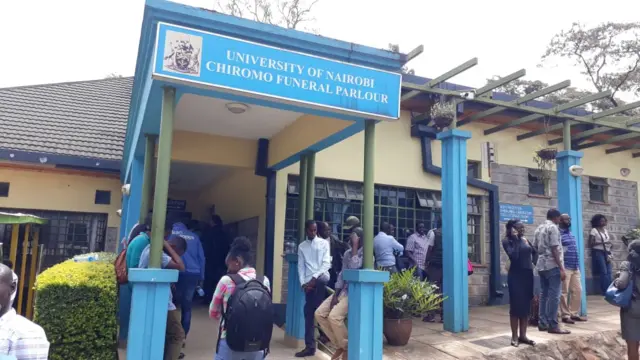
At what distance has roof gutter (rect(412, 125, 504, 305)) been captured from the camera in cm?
1020

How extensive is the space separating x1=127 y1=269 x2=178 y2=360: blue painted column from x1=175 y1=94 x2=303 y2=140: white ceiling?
7.17 feet

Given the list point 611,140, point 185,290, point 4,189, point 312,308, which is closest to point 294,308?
point 312,308

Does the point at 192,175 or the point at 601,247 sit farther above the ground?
the point at 192,175

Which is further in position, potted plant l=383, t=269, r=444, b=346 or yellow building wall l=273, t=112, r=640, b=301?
yellow building wall l=273, t=112, r=640, b=301

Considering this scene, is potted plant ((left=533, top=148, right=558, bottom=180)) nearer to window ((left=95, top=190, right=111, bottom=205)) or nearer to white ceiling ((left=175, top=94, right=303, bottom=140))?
white ceiling ((left=175, top=94, right=303, bottom=140))

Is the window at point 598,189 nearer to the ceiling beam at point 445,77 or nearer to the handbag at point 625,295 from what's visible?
the ceiling beam at point 445,77

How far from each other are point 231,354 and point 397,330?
3327mm

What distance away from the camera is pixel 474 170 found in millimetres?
11000

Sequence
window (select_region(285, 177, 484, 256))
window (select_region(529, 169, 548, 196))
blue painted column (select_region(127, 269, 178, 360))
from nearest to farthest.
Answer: blue painted column (select_region(127, 269, 178, 360))
window (select_region(285, 177, 484, 256))
window (select_region(529, 169, 548, 196))

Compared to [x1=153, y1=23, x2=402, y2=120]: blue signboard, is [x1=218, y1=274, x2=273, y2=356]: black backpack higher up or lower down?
lower down

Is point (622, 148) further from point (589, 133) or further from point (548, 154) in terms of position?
point (548, 154)

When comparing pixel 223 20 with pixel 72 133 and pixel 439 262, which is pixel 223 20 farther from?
pixel 72 133

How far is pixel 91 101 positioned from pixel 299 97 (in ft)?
34.0

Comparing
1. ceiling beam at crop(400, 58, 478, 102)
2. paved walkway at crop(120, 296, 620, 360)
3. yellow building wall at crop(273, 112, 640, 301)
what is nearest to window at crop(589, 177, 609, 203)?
yellow building wall at crop(273, 112, 640, 301)
